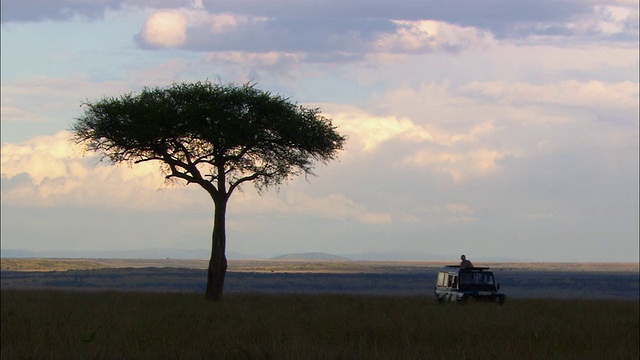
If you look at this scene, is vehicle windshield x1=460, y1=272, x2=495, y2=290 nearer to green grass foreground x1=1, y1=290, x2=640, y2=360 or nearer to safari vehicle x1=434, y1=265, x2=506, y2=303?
safari vehicle x1=434, y1=265, x2=506, y2=303

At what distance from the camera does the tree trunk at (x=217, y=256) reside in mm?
43438

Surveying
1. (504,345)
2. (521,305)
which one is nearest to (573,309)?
(521,305)

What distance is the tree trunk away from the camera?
43.4m

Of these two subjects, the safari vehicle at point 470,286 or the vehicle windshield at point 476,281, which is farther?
the vehicle windshield at point 476,281

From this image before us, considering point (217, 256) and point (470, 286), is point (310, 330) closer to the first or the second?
point (470, 286)

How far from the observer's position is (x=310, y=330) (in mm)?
25859

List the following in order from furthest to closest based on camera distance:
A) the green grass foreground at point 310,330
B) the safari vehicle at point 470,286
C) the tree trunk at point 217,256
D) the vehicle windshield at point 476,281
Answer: the tree trunk at point 217,256, the vehicle windshield at point 476,281, the safari vehicle at point 470,286, the green grass foreground at point 310,330

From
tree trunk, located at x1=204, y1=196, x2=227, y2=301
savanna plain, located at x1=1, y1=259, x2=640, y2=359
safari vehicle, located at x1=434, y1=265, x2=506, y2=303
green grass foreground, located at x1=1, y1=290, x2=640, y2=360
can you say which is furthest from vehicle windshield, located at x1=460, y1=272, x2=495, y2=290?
tree trunk, located at x1=204, y1=196, x2=227, y2=301

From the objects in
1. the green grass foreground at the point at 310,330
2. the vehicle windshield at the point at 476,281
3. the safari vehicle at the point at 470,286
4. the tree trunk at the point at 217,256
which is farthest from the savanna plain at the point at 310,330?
the tree trunk at the point at 217,256

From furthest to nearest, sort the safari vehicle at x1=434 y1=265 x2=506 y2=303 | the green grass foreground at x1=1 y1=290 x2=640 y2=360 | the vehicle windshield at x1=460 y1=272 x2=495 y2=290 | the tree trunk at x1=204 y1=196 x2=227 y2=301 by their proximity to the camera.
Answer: the tree trunk at x1=204 y1=196 x2=227 y2=301
the vehicle windshield at x1=460 y1=272 x2=495 y2=290
the safari vehicle at x1=434 y1=265 x2=506 y2=303
the green grass foreground at x1=1 y1=290 x2=640 y2=360

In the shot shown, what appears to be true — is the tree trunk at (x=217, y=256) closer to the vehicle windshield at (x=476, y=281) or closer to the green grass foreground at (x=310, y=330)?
the green grass foreground at (x=310, y=330)

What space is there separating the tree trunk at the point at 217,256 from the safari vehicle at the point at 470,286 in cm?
967

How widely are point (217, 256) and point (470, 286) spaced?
1105 cm

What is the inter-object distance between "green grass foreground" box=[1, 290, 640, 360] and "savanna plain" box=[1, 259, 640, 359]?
0.13 feet
